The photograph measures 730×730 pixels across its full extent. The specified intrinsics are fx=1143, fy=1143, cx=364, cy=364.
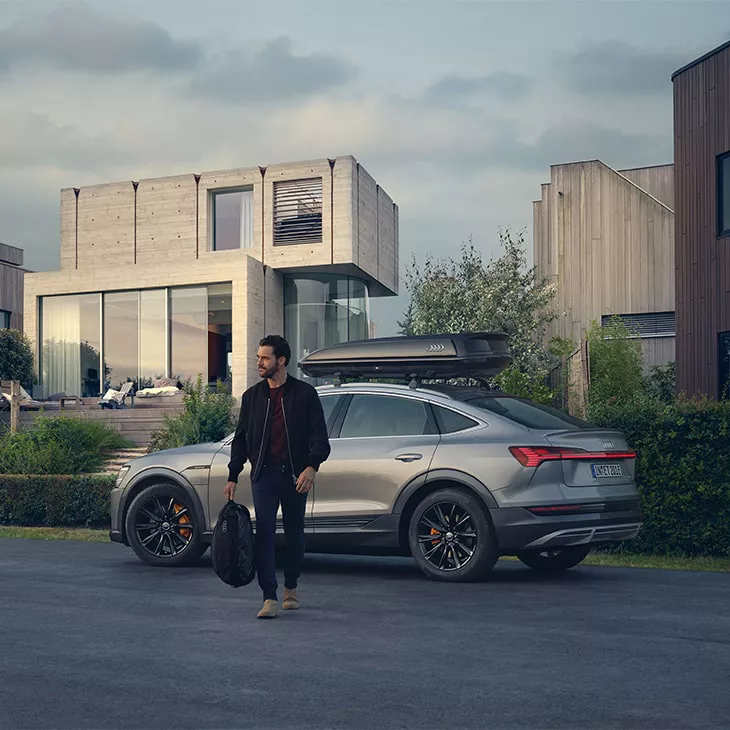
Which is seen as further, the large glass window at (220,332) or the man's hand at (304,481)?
the large glass window at (220,332)

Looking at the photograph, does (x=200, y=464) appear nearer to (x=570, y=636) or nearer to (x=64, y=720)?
(x=570, y=636)

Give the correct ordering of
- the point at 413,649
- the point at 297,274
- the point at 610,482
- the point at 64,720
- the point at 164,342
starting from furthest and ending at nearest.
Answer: the point at 297,274 → the point at 164,342 → the point at 610,482 → the point at 413,649 → the point at 64,720

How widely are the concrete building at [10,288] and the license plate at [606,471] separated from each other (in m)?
43.5

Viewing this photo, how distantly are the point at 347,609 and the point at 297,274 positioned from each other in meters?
28.4

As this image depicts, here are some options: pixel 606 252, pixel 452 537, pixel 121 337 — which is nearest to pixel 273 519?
pixel 452 537

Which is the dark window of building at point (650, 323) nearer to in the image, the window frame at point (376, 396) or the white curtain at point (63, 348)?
the white curtain at point (63, 348)

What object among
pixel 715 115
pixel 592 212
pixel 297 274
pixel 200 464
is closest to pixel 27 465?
pixel 200 464

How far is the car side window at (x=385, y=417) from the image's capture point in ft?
32.7

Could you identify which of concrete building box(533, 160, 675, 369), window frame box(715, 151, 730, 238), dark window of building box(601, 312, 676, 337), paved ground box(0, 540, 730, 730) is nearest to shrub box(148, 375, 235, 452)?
window frame box(715, 151, 730, 238)

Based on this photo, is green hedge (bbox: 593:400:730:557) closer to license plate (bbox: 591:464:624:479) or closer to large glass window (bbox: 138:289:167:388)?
license plate (bbox: 591:464:624:479)

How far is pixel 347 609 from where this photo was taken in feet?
26.0

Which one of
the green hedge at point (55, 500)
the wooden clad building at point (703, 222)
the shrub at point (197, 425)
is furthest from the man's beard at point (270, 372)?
the shrub at point (197, 425)

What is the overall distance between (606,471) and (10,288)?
147 feet

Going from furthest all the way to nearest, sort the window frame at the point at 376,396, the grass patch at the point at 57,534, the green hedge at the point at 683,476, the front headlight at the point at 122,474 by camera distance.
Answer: the grass patch at the point at 57,534, the front headlight at the point at 122,474, the green hedge at the point at 683,476, the window frame at the point at 376,396
